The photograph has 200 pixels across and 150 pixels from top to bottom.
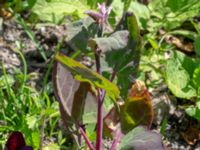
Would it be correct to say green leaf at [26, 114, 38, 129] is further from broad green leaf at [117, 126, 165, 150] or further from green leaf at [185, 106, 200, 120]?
green leaf at [185, 106, 200, 120]

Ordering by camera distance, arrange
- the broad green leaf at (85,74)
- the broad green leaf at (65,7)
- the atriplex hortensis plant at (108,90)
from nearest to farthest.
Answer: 1. the broad green leaf at (85,74)
2. the atriplex hortensis plant at (108,90)
3. the broad green leaf at (65,7)

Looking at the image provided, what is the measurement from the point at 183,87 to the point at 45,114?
459mm

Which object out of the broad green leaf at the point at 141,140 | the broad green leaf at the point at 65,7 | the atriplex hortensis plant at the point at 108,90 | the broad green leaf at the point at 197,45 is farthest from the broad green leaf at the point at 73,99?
the broad green leaf at the point at 197,45

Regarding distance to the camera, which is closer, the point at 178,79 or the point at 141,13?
the point at 178,79

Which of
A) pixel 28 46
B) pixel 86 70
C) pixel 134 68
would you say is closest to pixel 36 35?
pixel 28 46

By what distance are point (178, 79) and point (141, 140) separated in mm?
461

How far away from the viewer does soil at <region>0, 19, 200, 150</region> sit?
83.0 inches

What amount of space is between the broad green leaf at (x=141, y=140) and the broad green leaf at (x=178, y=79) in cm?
39

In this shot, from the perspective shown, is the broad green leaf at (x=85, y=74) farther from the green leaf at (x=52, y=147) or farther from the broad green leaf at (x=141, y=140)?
the green leaf at (x=52, y=147)

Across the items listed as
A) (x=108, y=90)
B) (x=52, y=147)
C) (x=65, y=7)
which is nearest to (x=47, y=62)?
(x=65, y=7)

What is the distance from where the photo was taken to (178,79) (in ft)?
6.77

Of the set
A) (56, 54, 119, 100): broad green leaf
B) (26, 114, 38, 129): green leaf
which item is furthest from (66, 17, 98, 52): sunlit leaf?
(26, 114, 38, 129): green leaf

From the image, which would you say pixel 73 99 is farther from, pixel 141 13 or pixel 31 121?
pixel 141 13

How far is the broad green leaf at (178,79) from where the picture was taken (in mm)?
2057
